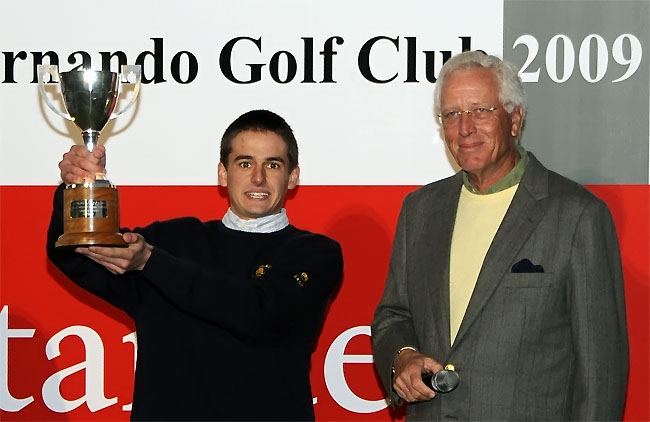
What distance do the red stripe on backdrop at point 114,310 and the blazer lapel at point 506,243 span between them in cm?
86

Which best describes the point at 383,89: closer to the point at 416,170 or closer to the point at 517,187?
the point at 416,170

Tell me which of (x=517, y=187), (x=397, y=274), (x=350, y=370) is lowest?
(x=350, y=370)

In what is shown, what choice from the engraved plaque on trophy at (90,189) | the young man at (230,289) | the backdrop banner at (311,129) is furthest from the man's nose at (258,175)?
the backdrop banner at (311,129)

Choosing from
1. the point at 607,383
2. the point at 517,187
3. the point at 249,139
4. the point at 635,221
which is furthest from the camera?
the point at 635,221

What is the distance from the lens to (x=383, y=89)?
3.33 meters

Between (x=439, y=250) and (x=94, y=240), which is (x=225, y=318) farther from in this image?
(x=439, y=250)

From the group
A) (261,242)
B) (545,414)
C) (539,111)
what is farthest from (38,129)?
(545,414)

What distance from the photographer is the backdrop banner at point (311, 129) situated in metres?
3.29

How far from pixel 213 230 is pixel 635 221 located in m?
1.42

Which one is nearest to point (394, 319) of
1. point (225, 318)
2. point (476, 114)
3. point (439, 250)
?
point (439, 250)

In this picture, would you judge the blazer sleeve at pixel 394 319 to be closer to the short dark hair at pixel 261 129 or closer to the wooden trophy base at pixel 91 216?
the short dark hair at pixel 261 129

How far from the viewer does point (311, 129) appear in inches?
131

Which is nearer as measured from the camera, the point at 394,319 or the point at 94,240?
Answer: the point at 94,240

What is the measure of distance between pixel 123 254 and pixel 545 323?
1.04 m
